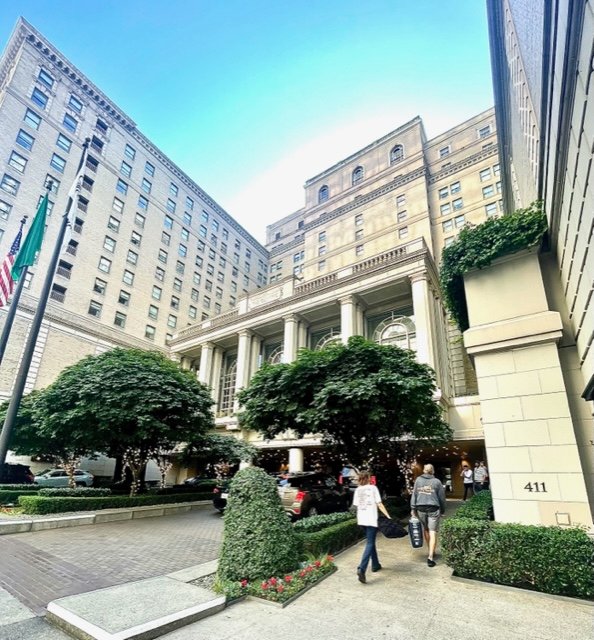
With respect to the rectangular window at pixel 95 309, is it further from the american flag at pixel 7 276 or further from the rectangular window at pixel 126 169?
the american flag at pixel 7 276

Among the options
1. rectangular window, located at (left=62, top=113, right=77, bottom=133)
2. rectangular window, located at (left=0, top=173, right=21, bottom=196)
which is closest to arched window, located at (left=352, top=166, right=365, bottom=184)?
rectangular window, located at (left=62, top=113, right=77, bottom=133)

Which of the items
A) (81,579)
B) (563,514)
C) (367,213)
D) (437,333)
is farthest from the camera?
(367,213)

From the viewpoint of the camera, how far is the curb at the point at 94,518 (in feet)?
35.4

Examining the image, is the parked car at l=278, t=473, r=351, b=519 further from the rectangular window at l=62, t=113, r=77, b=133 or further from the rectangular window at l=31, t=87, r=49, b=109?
the rectangular window at l=31, t=87, r=49, b=109

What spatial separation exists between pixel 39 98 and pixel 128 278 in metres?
19.2

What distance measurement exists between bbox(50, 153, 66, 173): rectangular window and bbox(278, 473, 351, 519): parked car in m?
38.5

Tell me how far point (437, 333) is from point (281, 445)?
44.7ft

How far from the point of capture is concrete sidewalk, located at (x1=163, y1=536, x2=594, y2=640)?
4324mm

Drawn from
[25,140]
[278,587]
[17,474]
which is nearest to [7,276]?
[278,587]

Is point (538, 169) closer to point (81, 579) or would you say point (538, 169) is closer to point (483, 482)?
point (81, 579)

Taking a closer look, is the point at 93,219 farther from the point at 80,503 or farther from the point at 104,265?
the point at 80,503

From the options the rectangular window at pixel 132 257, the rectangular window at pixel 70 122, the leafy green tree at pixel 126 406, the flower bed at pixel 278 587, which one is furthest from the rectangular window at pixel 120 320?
the flower bed at pixel 278 587

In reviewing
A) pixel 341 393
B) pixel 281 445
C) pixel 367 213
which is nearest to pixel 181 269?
pixel 367 213

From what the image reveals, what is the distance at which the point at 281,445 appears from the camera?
1048 inches
